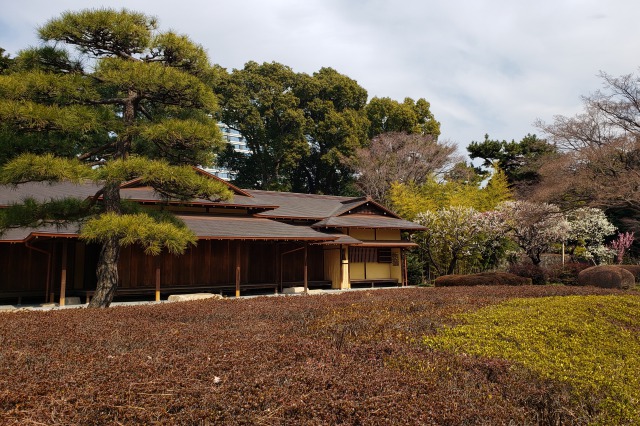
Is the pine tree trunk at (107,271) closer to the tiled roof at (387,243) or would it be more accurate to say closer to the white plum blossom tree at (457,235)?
the tiled roof at (387,243)

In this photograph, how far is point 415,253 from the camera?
25172 mm

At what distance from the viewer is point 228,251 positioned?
→ 712 inches

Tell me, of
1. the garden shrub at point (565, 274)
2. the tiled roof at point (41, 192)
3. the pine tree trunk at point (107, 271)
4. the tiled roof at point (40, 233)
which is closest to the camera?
the pine tree trunk at point (107, 271)

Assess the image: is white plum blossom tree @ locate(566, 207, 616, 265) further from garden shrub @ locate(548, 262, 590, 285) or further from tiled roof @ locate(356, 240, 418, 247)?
tiled roof @ locate(356, 240, 418, 247)

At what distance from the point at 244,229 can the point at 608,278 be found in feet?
40.7

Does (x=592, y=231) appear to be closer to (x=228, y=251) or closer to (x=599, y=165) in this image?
(x=599, y=165)

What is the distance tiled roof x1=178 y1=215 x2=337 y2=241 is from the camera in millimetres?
15717

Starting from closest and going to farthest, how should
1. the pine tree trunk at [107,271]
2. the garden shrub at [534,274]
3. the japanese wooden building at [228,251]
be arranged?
the pine tree trunk at [107,271] → the japanese wooden building at [228,251] → the garden shrub at [534,274]

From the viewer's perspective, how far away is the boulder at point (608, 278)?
615 inches

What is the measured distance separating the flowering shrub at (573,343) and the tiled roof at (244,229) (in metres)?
9.45


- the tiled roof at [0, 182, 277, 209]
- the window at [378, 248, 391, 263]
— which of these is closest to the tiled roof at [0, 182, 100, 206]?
the tiled roof at [0, 182, 277, 209]

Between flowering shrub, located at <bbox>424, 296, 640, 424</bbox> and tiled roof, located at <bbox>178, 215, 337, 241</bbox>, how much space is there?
945 centimetres

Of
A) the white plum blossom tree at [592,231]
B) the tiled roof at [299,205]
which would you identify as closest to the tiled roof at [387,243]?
the tiled roof at [299,205]

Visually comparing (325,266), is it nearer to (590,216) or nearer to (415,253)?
(415,253)
